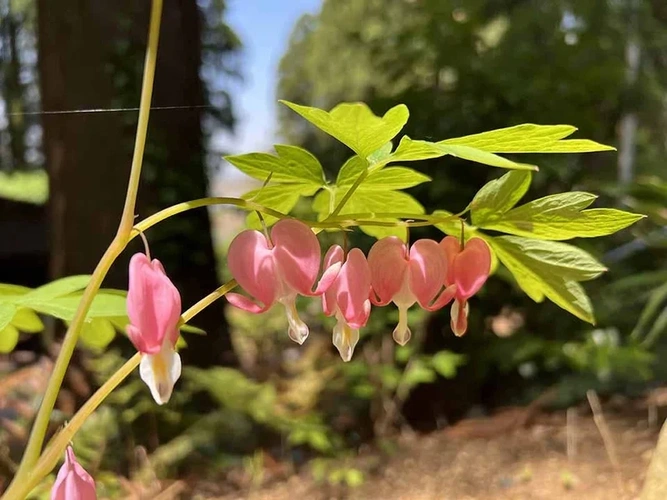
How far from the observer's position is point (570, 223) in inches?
13.2

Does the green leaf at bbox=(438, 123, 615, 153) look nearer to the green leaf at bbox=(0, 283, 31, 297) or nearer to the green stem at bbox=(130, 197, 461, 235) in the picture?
the green stem at bbox=(130, 197, 461, 235)

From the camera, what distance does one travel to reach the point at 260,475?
1126 mm

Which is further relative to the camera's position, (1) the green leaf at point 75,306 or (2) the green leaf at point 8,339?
(2) the green leaf at point 8,339

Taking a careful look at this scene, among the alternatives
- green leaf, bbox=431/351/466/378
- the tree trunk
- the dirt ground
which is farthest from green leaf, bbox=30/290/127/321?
green leaf, bbox=431/351/466/378

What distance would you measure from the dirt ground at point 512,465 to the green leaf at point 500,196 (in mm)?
614

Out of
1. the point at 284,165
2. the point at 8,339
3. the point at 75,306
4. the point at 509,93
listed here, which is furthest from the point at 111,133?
the point at 509,93

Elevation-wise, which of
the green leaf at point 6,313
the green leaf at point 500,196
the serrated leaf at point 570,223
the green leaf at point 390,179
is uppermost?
the green leaf at point 390,179

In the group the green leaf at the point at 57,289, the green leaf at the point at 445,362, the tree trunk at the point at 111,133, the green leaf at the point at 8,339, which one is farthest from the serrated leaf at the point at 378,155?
the green leaf at the point at 445,362

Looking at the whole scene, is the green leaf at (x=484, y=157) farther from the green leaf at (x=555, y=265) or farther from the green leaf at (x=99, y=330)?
the green leaf at (x=99, y=330)

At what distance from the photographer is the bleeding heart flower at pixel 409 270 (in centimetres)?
35

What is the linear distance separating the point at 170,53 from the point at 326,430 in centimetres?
75

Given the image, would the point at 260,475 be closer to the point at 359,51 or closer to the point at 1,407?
the point at 1,407

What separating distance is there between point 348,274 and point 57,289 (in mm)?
232

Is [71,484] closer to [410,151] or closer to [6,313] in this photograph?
[6,313]
